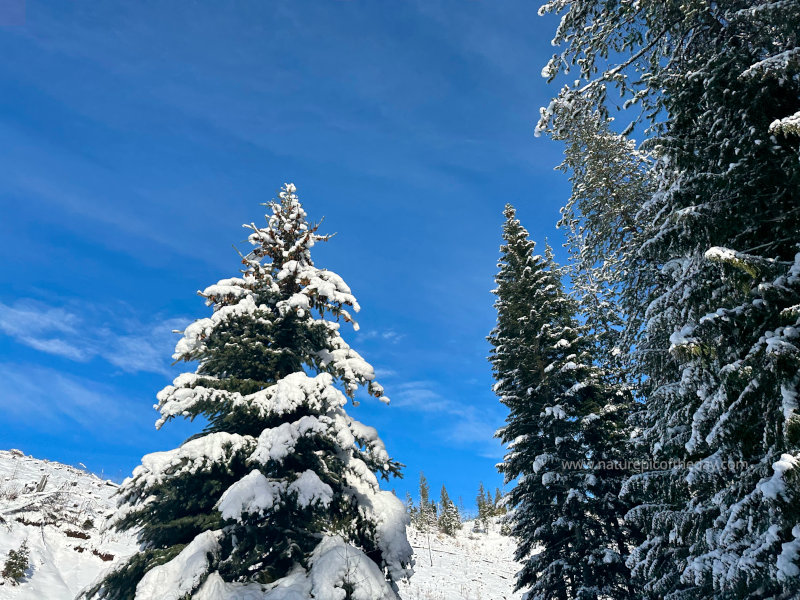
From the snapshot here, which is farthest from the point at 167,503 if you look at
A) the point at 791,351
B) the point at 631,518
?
the point at 791,351

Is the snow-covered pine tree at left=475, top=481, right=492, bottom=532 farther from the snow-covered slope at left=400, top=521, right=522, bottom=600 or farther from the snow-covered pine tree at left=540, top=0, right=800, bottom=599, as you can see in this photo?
the snow-covered pine tree at left=540, top=0, right=800, bottom=599

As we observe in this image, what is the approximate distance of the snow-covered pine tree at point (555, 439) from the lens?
14.0m

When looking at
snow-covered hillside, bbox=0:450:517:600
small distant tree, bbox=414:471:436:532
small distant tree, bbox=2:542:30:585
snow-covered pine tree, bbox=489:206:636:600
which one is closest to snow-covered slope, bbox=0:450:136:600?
snow-covered hillside, bbox=0:450:517:600

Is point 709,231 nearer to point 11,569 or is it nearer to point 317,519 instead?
point 317,519

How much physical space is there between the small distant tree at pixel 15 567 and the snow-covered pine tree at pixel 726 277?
15.3 metres

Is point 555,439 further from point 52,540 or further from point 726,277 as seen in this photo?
point 52,540

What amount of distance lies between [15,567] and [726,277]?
1740 centimetres

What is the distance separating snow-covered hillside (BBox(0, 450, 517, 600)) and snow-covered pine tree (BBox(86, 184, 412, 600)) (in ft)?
3.91

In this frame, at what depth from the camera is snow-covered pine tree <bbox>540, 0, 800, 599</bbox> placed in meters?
5.80

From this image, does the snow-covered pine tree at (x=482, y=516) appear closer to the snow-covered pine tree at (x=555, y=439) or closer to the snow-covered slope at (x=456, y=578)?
the snow-covered slope at (x=456, y=578)

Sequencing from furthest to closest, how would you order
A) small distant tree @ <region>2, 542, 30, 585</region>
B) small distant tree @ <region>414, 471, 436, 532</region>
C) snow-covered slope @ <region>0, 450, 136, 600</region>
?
1. small distant tree @ <region>414, 471, 436, 532</region>
2. snow-covered slope @ <region>0, 450, 136, 600</region>
3. small distant tree @ <region>2, 542, 30, 585</region>

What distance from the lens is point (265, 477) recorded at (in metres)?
7.65

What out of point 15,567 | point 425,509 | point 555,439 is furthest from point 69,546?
point 425,509

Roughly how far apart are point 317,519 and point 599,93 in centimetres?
1003
